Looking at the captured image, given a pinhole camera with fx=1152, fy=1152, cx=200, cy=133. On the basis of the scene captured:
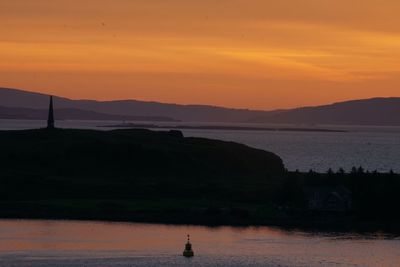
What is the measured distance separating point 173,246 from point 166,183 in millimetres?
39500

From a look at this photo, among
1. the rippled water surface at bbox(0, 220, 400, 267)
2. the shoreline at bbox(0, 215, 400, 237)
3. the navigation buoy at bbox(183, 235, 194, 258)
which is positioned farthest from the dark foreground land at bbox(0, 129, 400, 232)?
the navigation buoy at bbox(183, 235, 194, 258)

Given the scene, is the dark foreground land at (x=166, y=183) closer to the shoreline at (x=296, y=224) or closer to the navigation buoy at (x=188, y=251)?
the shoreline at (x=296, y=224)

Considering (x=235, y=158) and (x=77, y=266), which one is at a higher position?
(x=235, y=158)

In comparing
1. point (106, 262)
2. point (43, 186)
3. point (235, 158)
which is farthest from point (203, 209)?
point (235, 158)

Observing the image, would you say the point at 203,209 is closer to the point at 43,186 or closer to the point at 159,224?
the point at 159,224

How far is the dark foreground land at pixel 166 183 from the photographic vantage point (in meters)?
98.6

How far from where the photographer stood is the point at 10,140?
145 meters

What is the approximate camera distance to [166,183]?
11969 centimetres

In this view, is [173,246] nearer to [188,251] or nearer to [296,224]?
[188,251]

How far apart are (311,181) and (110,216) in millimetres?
22766

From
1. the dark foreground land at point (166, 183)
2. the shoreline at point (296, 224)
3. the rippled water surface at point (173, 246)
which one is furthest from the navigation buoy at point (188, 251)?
the dark foreground land at point (166, 183)

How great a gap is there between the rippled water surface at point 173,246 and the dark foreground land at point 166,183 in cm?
560

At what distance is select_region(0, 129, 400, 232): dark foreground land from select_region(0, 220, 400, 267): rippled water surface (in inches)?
221

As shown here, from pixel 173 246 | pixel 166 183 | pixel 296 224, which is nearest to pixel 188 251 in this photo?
pixel 173 246
